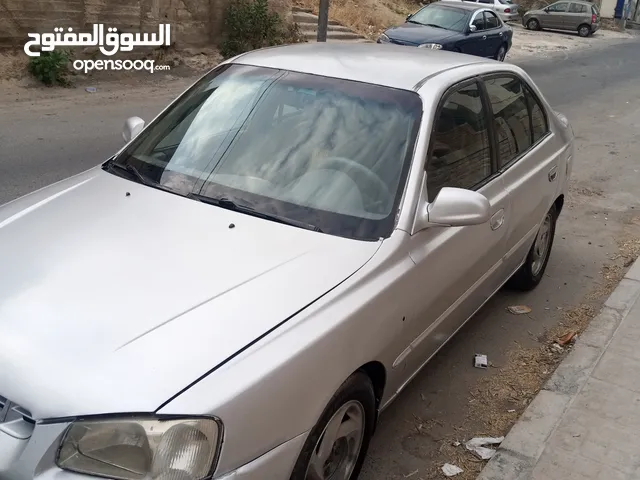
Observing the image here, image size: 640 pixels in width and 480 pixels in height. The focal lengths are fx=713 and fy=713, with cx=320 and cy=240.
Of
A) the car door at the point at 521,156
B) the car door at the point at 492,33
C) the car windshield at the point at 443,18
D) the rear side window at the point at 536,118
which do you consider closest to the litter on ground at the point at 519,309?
the car door at the point at 521,156

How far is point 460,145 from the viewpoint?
3.73 meters

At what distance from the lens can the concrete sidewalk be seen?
11.1 feet

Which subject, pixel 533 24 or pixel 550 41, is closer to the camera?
pixel 550 41

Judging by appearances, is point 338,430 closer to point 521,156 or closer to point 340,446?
point 340,446

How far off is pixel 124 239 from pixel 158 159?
854 millimetres

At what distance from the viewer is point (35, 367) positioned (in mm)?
2174

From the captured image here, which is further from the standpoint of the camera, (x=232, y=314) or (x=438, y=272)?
(x=438, y=272)

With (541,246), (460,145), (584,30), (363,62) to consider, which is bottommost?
(584,30)

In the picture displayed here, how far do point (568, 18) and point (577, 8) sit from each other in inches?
24.5

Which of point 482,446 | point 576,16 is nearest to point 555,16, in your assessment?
point 576,16

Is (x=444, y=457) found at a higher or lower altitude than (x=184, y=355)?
lower

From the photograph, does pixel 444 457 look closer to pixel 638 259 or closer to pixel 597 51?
pixel 638 259

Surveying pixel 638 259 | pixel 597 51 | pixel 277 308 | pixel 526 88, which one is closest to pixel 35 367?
pixel 277 308

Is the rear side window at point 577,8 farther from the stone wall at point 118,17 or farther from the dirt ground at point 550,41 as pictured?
the stone wall at point 118,17
